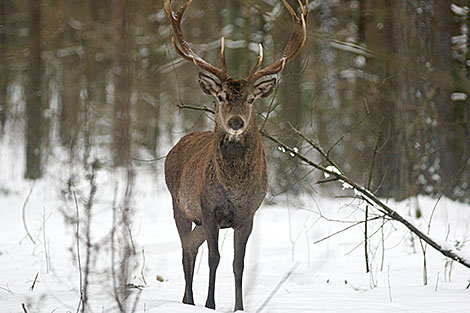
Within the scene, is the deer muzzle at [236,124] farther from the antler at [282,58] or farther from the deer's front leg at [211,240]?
the deer's front leg at [211,240]

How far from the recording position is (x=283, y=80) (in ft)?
35.9

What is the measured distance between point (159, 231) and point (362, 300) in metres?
4.86

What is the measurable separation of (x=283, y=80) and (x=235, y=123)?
673cm

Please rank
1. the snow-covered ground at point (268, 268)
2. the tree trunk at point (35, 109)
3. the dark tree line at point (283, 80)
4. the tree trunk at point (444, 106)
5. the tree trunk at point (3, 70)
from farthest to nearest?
1. the tree trunk at point (3, 70)
2. the tree trunk at point (35, 109)
3. the tree trunk at point (444, 106)
4. the dark tree line at point (283, 80)
5. the snow-covered ground at point (268, 268)

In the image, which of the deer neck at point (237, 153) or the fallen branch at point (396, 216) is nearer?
the deer neck at point (237, 153)

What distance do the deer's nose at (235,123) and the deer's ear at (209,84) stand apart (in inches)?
14.8

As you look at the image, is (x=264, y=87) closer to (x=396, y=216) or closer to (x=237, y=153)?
(x=237, y=153)

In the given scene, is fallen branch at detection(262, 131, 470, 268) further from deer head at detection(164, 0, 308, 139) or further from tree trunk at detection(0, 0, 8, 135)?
tree trunk at detection(0, 0, 8, 135)

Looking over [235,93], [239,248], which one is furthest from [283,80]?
[239,248]

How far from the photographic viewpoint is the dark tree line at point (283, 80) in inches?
346

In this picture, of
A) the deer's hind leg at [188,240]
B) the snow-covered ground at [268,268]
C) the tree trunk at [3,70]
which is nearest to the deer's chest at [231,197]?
the snow-covered ground at [268,268]

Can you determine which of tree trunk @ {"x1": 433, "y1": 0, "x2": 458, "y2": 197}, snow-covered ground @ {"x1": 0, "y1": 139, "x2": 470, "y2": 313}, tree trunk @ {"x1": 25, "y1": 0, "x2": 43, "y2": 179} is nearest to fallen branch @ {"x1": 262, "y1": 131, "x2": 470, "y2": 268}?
snow-covered ground @ {"x1": 0, "y1": 139, "x2": 470, "y2": 313}

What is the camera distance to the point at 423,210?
9.23m

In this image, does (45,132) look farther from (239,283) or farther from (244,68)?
(239,283)
